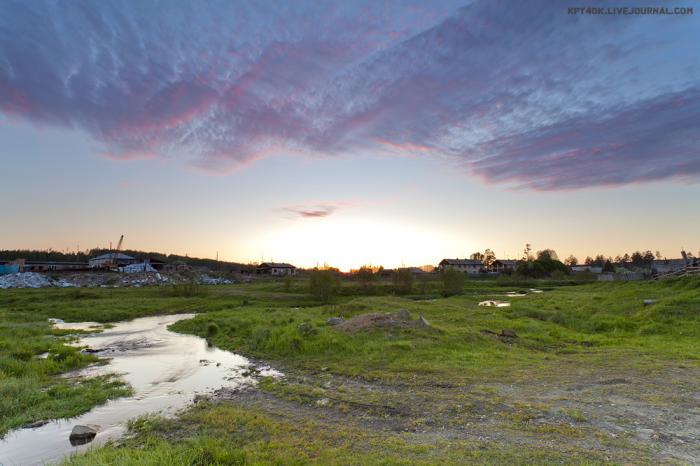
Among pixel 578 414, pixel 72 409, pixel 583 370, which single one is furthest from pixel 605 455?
pixel 72 409

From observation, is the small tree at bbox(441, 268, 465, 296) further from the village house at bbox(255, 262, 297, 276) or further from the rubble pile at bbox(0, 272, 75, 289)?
the village house at bbox(255, 262, 297, 276)

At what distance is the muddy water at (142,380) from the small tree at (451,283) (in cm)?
4752

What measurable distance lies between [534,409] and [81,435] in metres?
12.1

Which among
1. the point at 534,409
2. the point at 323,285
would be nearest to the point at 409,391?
the point at 534,409

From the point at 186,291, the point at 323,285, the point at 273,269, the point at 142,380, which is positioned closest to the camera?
the point at 142,380

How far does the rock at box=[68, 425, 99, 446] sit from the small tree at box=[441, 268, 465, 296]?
2344 inches

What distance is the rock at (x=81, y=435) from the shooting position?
9781mm

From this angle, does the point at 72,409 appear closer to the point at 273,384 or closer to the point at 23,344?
the point at 273,384

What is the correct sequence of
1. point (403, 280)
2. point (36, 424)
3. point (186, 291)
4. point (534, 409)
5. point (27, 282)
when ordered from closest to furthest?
point (534, 409) < point (36, 424) < point (186, 291) < point (403, 280) < point (27, 282)

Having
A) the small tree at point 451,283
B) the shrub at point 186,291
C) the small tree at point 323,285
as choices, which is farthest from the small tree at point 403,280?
the shrub at point 186,291

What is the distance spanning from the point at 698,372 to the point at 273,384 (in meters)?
15.3

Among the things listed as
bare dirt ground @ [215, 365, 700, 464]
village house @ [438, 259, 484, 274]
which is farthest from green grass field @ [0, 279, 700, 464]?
village house @ [438, 259, 484, 274]

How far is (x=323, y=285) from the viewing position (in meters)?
56.4

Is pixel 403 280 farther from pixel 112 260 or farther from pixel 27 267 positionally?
pixel 27 267
